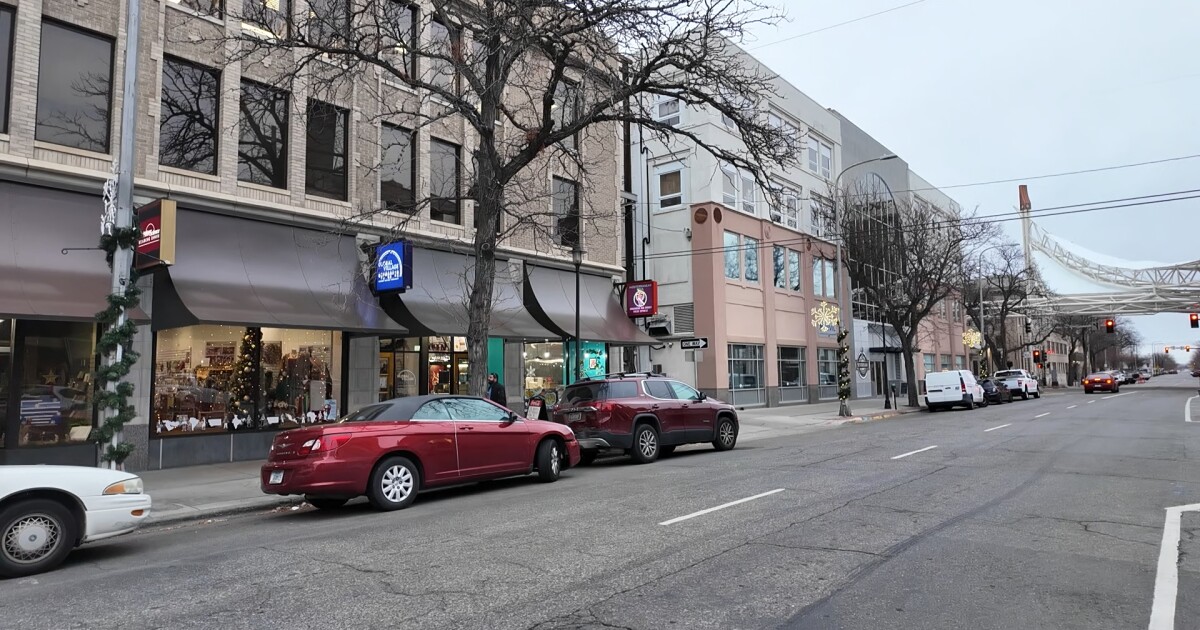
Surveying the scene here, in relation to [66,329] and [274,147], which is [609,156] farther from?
[66,329]

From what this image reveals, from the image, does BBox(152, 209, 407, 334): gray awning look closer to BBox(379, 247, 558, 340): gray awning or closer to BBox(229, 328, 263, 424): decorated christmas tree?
BBox(379, 247, 558, 340): gray awning

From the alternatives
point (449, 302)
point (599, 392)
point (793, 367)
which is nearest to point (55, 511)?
point (599, 392)

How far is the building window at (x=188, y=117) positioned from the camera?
14.3 metres

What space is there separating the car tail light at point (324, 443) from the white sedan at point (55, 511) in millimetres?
1969

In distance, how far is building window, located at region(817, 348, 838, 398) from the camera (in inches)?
1454

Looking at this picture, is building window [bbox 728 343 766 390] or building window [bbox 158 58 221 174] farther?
building window [bbox 728 343 766 390]

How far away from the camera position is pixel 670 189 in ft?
104

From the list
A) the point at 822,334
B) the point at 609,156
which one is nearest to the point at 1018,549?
the point at 609,156

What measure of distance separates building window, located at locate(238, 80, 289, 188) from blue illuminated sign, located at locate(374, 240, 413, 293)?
2.69m

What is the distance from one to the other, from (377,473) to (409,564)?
10.6ft

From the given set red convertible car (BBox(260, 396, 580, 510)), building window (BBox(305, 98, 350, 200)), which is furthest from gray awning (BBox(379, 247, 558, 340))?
red convertible car (BBox(260, 396, 580, 510))

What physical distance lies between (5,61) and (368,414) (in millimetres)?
9504

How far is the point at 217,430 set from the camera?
47.4 feet

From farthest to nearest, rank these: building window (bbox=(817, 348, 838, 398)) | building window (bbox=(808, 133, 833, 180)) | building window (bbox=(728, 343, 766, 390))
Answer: building window (bbox=(808, 133, 833, 180)) → building window (bbox=(817, 348, 838, 398)) → building window (bbox=(728, 343, 766, 390))
